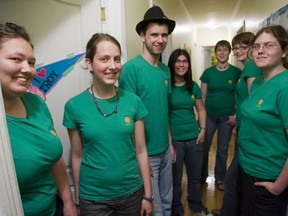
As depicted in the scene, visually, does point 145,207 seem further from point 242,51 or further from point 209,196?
point 242,51

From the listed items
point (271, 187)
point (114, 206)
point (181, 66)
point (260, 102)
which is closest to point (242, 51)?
point (181, 66)

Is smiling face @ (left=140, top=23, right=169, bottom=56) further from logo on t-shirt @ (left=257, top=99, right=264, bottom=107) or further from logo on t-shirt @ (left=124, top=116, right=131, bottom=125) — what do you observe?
logo on t-shirt @ (left=257, top=99, right=264, bottom=107)

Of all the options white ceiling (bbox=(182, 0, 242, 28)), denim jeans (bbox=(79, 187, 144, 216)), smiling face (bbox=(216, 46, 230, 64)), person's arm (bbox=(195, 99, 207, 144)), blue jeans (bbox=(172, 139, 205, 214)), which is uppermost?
white ceiling (bbox=(182, 0, 242, 28))

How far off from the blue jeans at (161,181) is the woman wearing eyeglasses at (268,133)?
1.61 ft

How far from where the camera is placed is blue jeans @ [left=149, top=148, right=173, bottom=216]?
1485mm

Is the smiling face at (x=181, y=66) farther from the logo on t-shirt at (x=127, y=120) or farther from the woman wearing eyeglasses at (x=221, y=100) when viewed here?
the logo on t-shirt at (x=127, y=120)

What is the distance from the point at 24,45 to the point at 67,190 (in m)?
0.68

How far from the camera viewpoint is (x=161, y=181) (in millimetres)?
1630

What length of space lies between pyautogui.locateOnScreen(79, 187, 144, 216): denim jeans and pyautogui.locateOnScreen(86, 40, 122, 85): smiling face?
0.56 metres

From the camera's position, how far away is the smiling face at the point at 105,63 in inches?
42.8

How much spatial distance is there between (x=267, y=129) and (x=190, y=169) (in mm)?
1016

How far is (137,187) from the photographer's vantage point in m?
1.17

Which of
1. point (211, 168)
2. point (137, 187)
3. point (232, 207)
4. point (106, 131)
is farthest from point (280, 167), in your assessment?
point (211, 168)

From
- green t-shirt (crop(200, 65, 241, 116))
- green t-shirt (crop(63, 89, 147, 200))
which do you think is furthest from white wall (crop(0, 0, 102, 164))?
green t-shirt (crop(200, 65, 241, 116))
